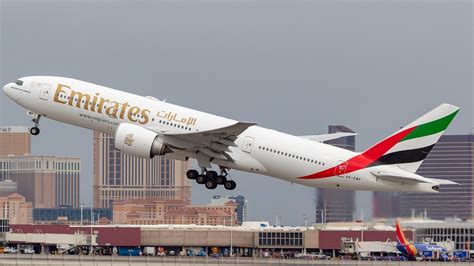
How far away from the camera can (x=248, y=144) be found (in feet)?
332

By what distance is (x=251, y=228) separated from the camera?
19012cm

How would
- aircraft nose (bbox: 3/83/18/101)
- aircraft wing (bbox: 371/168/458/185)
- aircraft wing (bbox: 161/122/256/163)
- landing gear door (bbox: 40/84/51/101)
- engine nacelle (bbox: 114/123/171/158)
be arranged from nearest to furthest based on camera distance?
aircraft wing (bbox: 371/168/458/185), aircraft wing (bbox: 161/122/256/163), engine nacelle (bbox: 114/123/171/158), landing gear door (bbox: 40/84/51/101), aircraft nose (bbox: 3/83/18/101)

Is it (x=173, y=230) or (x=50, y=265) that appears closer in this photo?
(x=50, y=265)

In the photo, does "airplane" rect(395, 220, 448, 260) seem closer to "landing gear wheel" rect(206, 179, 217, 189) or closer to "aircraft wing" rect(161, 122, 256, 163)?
"landing gear wheel" rect(206, 179, 217, 189)

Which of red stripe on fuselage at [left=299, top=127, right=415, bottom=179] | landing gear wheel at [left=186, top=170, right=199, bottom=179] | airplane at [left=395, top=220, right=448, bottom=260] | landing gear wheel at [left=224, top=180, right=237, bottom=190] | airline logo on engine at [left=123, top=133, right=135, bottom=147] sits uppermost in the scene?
airline logo on engine at [left=123, top=133, right=135, bottom=147]

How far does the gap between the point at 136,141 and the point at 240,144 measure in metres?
7.09

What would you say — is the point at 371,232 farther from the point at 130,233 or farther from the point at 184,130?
the point at 184,130

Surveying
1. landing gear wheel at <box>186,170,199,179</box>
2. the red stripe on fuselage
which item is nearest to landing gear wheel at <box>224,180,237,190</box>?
landing gear wheel at <box>186,170,199,179</box>

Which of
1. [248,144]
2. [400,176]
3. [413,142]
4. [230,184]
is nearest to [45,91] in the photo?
[230,184]

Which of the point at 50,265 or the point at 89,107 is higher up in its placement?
the point at 89,107

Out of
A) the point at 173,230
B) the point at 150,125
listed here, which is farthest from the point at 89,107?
the point at 173,230

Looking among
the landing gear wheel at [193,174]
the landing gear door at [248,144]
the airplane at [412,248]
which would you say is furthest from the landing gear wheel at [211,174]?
the airplane at [412,248]

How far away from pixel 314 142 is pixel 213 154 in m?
6.91

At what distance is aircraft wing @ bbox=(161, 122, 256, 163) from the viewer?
99938 mm
